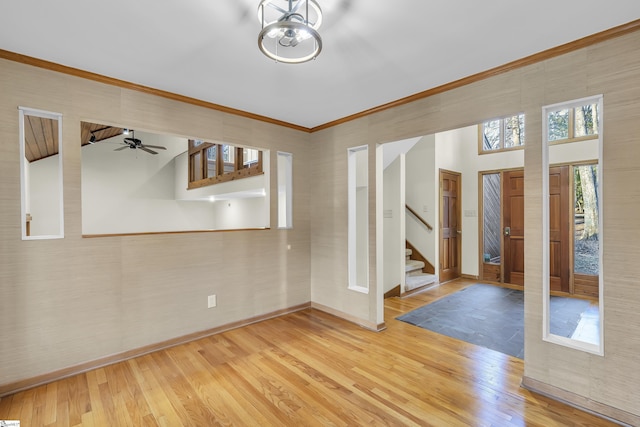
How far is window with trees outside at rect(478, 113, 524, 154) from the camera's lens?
5.43m

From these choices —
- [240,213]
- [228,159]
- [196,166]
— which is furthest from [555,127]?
[196,166]

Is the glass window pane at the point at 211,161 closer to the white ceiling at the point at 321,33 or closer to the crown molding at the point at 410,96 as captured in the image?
the crown molding at the point at 410,96

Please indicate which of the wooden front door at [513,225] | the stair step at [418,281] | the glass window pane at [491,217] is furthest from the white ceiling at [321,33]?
the glass window pane at [491,217]

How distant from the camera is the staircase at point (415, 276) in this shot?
4.93 metres

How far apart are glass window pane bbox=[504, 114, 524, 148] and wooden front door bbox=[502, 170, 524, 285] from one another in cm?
55

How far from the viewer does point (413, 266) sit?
5402mm

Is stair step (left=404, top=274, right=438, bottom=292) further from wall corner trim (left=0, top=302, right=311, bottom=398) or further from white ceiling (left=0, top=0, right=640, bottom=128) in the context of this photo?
white ceiling (left=0, top=0, right=640, bottom=128)

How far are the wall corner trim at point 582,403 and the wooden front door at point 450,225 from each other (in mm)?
3410

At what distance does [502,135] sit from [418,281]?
3.25 meters

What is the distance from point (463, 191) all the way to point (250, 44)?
17.5 feet

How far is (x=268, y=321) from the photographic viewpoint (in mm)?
3678

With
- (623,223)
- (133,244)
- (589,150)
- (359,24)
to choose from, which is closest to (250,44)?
A: (359,24)

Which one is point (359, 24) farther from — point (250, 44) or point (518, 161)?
point (518, 161)

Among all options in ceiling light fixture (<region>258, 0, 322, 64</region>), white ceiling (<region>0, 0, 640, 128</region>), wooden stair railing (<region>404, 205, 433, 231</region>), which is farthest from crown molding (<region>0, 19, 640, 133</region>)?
wooden stair railing (<region>404, 205, 433, 231</region>)
